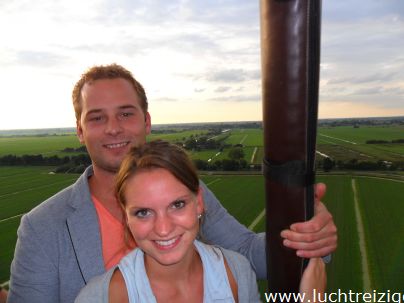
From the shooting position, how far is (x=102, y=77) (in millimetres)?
3178

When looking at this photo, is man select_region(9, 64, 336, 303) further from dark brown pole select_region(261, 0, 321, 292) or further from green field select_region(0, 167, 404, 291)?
green field select_region(0, 167, 404, 291)

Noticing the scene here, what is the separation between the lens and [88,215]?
2986 millimetres

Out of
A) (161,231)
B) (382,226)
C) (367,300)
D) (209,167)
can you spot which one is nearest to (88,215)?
(161,231)

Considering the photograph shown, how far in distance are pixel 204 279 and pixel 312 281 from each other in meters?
0.79

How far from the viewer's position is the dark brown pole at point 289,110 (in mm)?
1402

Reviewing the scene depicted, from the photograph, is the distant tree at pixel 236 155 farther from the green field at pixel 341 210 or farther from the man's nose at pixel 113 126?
the man's nose at pixel 113 126

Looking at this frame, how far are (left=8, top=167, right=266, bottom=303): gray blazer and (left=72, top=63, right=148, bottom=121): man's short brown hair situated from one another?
88cm

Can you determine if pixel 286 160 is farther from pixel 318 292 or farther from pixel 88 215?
pixel 88 215

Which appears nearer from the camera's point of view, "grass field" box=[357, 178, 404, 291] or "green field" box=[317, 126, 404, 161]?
"grass field" box=[357, 178, 404, 291]

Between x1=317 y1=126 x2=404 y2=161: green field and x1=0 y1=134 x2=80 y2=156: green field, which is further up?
x1=0 y1=134 x2=80 y2=156: green field

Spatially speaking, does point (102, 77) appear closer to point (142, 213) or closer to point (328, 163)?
point (142, 213)

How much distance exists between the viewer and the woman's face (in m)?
2.22

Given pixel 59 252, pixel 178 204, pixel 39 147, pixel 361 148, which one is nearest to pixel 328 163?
pixel 361 148

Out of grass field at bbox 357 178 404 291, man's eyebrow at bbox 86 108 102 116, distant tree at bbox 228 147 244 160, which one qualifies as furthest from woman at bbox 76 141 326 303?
distant tree at bbox 228 147 244 160
